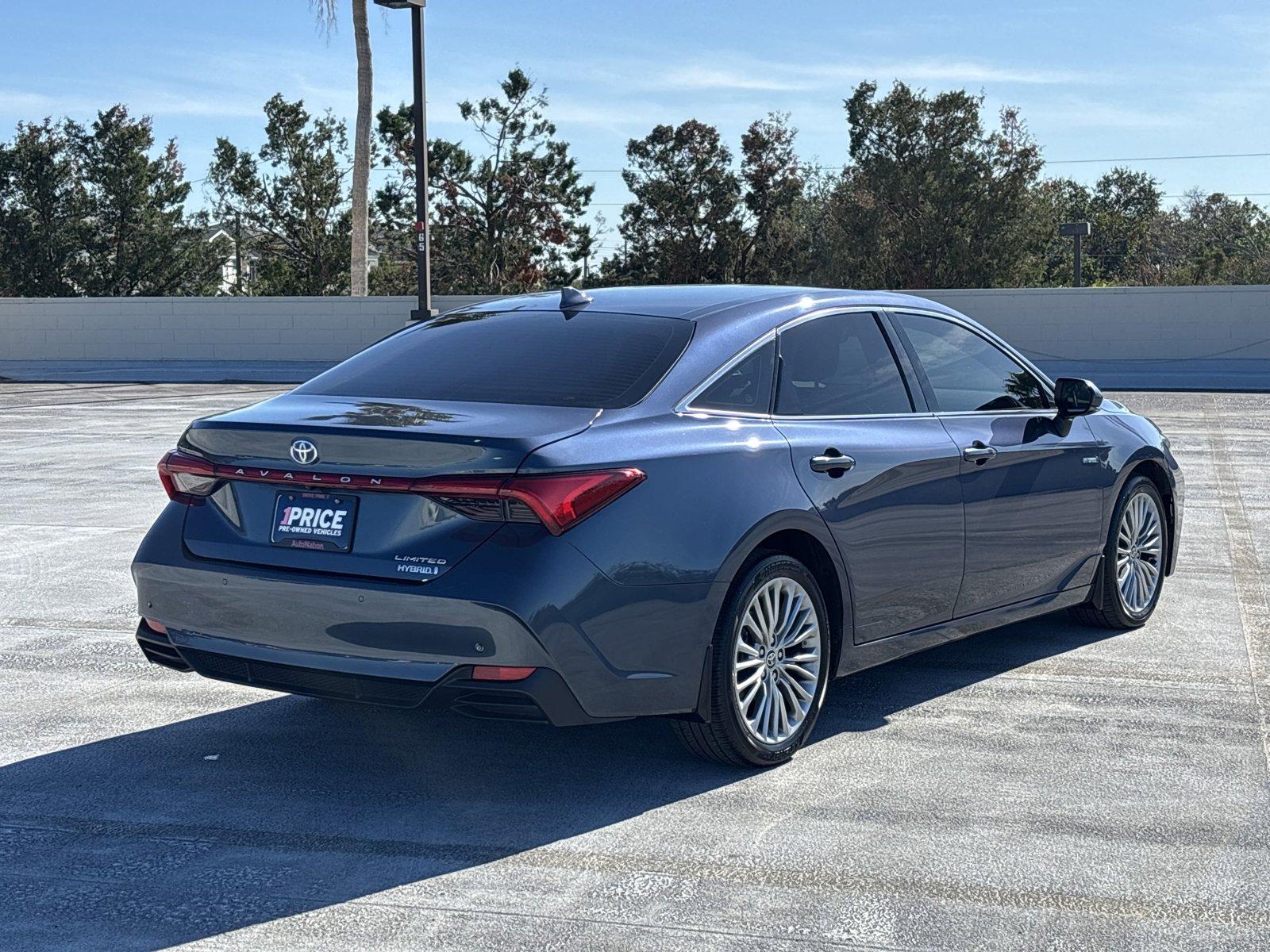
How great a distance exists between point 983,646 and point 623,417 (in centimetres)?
298

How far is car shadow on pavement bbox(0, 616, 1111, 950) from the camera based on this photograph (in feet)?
13.1

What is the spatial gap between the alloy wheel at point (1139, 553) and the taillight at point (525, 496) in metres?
3.48

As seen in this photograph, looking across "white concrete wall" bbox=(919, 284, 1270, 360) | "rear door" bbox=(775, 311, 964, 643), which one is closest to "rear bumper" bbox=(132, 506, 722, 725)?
"rear door" bbox=(775, 311, 964, 643)

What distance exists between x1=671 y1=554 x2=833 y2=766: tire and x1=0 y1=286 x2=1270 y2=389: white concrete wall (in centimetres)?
2267

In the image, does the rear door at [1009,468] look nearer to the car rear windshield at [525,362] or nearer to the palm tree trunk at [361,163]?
the car rear windshield at [525,362]

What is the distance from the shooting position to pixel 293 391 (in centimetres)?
544

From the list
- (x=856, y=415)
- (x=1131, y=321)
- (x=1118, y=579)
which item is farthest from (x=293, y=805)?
(x=1131, y=321)

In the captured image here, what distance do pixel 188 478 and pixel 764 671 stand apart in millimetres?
1953

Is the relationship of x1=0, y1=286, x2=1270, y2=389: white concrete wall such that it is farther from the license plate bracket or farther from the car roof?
the license plate bracket

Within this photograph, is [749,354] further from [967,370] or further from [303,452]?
[303,452]

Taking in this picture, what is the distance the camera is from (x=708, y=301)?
5590mm

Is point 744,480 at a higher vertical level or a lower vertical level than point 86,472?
higher

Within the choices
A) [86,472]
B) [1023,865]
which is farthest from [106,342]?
[1023,865]

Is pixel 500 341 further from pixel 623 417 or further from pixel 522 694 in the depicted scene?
pixel 522 694
